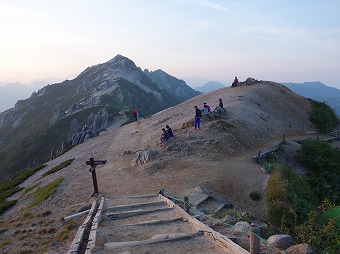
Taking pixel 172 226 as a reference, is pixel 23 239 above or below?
below

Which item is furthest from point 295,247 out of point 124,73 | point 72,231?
point 124,73

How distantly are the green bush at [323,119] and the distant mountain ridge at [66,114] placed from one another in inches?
1511

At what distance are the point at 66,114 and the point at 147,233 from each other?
373 ft

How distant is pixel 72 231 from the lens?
13.3 meters

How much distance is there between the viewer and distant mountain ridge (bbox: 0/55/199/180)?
87.2 m

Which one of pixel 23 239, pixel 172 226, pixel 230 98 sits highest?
pixel 230 98

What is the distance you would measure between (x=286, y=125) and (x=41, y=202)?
28219 mm

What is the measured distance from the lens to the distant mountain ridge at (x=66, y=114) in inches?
3431

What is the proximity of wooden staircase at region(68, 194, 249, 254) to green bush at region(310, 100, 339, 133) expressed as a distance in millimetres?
32453

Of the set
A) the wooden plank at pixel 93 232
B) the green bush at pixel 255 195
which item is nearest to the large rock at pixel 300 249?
the wooden plank at pixel 93 232

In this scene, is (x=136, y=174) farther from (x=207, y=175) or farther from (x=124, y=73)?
(x=124, y=73)

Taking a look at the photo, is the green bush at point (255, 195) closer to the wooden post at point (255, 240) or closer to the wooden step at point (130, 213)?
the wooden step at point (130, 213)

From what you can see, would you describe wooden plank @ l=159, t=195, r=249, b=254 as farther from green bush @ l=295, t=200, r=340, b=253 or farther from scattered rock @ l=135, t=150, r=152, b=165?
scattered rock @ l=135, t=150, r=152, b=165

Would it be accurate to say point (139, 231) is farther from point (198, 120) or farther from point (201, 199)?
point (198, 120)
